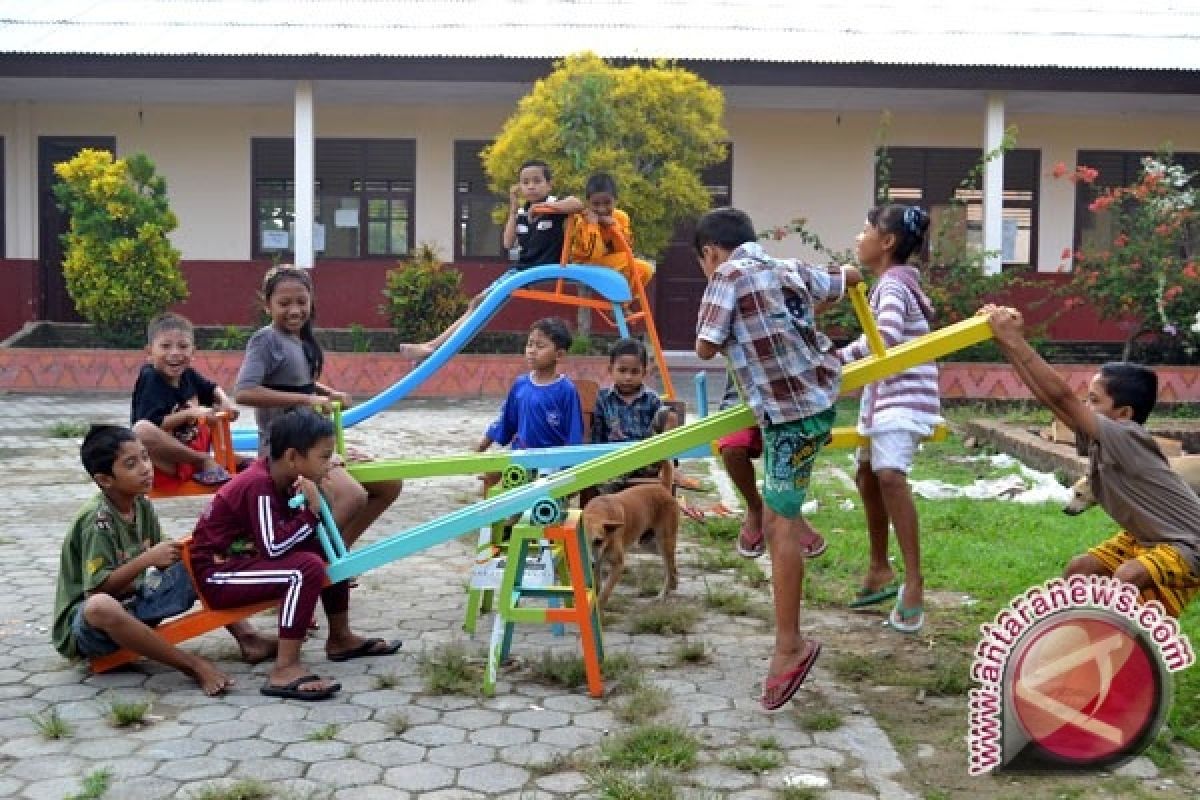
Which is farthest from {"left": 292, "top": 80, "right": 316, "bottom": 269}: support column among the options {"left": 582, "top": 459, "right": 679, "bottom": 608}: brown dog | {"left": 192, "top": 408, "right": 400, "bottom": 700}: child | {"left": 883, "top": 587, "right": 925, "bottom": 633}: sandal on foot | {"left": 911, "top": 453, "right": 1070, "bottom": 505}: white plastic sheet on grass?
{"left": 883, "top": 587, "right": 925, "bottom": 633}: sandal on foot

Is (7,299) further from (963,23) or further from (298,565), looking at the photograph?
(298,565)

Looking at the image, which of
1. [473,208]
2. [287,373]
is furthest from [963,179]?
[287,373]

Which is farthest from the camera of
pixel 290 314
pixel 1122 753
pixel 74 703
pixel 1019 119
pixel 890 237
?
pixel 1019 119

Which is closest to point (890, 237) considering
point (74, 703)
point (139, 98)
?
point (74, 703)

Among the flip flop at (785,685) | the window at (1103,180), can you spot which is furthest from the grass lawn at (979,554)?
the window at (1103,180)

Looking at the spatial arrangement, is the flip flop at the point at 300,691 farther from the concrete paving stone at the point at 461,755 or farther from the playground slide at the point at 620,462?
the concrete paving stone at the point at 461,755

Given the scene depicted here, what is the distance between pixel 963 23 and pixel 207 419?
46.6 ft

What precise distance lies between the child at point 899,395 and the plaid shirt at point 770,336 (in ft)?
2.48

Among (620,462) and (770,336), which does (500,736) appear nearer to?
(620,462)

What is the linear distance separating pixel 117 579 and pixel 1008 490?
5.40 m

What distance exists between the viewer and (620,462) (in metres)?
4.27

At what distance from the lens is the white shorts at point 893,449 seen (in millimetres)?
4798

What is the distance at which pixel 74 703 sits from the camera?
4.07 meters

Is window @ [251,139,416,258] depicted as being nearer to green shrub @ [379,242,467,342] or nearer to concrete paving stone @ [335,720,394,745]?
Result: green shrub @ [379,242,467,342]
